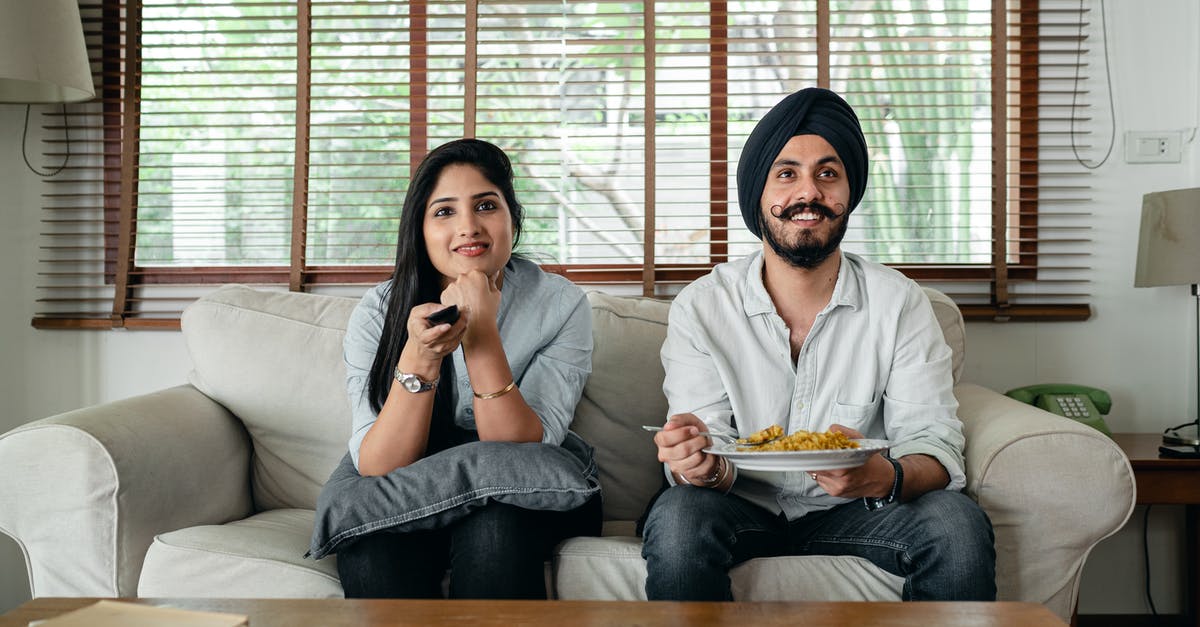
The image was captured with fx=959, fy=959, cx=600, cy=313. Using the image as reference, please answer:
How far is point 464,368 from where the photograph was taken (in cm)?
182

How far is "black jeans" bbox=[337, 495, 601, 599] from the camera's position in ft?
4.89

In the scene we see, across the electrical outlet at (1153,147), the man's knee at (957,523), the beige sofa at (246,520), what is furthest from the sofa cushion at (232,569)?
the electrical outlet at (1153,147)

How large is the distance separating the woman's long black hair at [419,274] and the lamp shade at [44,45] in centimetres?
104

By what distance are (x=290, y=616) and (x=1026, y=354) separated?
214 cm

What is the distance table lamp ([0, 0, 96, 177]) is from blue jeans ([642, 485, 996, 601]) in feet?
5.64

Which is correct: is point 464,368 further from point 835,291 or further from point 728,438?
point 835,291

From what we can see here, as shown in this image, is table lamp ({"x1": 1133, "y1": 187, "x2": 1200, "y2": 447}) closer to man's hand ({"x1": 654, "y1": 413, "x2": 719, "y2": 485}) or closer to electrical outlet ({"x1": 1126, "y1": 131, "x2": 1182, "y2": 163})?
electrical outlet ({"x1": 1126, "y1": 131, "x2": 1182, "y2": 163})

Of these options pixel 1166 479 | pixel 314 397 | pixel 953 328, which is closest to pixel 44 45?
pixel 314 397

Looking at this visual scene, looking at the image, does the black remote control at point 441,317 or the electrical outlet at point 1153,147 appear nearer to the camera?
the black remote control at point 441,317

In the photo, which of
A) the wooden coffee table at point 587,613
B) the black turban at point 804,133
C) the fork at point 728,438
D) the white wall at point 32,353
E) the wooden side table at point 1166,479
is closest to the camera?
the wooden coffee table at point 587,613

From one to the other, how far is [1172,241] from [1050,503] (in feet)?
3.29

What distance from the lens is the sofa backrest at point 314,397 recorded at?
2113 mm

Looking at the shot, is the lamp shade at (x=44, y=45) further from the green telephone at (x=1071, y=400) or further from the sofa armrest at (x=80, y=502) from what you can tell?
the green telephone at (x=1071, y=400)

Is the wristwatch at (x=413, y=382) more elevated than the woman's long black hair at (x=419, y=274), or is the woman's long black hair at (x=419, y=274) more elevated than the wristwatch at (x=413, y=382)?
the woman's long black hair at (x=419, y=274)
